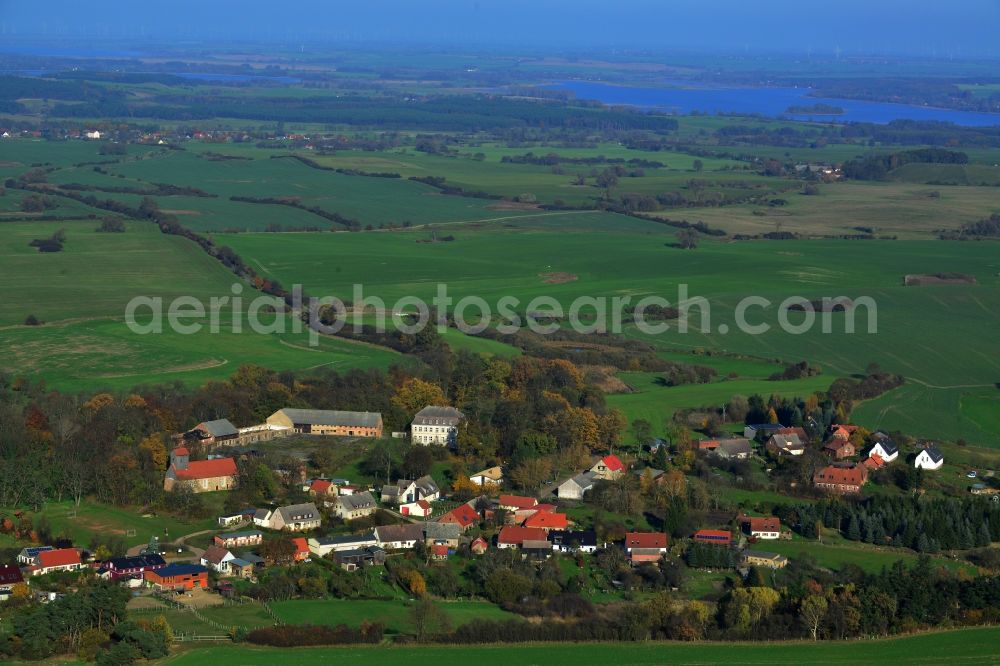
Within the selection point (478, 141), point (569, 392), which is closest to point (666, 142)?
point (478, 141)

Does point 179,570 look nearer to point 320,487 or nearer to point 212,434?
point 320,487

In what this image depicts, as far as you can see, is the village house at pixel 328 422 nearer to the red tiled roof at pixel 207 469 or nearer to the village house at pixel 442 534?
the red tiled roof at pixel 207 469

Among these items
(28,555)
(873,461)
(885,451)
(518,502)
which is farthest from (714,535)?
(28,555)

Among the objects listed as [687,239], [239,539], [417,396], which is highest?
[687,239]

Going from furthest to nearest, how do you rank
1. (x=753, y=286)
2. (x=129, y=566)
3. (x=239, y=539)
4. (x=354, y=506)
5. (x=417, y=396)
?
(x=753, y=286), (x=417, y=396), (x=354, y=506), (x=239, y=539), (x=129, y=566)

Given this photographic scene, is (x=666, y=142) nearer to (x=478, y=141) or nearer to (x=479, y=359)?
(x=478, y=141)

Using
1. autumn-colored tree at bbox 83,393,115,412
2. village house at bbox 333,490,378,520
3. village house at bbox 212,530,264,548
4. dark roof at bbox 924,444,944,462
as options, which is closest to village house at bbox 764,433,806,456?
dark roof at bbox 924,444,944,462

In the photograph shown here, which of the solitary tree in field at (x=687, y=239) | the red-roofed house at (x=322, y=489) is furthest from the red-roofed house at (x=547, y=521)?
the solitary tree in field at (x=687, y=239)
